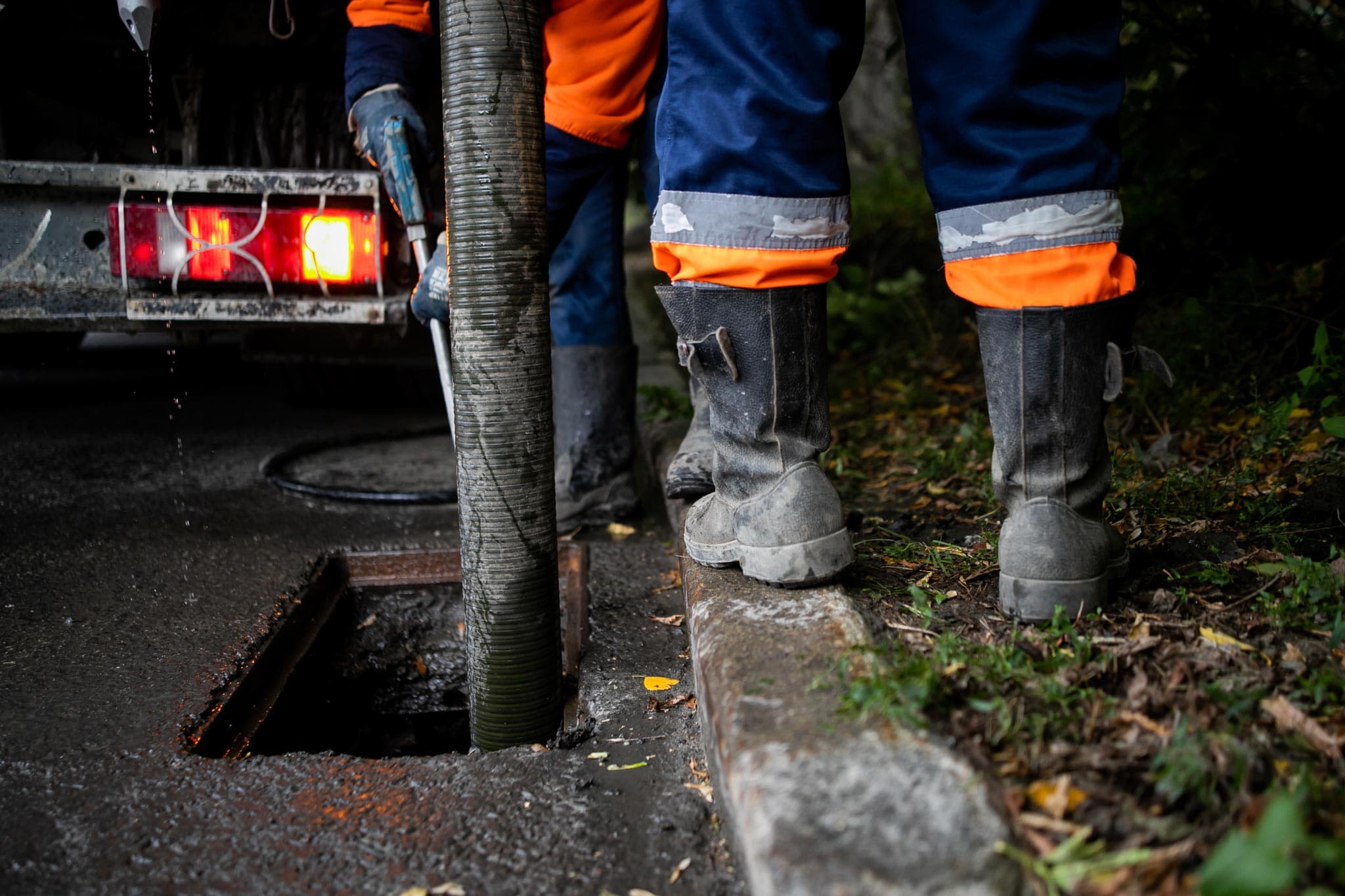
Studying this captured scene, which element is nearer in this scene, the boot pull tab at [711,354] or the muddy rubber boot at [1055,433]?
the muddy rubber boot at [1055,433]

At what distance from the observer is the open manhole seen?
6.07 ft

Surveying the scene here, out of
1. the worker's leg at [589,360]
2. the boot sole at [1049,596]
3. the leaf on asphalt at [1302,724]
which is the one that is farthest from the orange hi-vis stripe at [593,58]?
the leaf on asphalt at [1302,724]

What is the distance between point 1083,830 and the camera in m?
0.91

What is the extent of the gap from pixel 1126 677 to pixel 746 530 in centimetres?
56

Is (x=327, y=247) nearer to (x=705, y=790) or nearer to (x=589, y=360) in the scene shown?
(x=589, y=360)

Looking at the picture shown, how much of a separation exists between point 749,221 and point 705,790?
769 mm

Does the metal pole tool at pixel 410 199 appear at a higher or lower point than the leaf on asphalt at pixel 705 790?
higher

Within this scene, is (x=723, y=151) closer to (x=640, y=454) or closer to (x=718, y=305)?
(x=718, y=305)

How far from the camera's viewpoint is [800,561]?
1.45m

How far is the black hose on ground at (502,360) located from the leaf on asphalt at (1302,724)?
3.12 ft

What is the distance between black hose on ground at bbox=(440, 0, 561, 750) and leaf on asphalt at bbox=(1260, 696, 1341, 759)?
0.95 metres

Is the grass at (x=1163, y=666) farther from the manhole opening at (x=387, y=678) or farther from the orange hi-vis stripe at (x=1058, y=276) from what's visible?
the manhole opening at (x=387, y=678)

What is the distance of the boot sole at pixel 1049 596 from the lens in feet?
4.35

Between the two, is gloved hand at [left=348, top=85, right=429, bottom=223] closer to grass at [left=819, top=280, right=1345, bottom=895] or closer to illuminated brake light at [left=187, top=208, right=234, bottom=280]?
illuminated brake light at [left=187, top=208, right=234, bottom=280]
